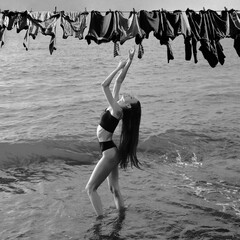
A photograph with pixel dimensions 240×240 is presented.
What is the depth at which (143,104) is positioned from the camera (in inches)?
1065

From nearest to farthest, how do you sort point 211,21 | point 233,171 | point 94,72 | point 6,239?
point 6,239 < point 211,21 < point 233,171 < point 94,72

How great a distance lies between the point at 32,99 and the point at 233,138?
51.1 feet

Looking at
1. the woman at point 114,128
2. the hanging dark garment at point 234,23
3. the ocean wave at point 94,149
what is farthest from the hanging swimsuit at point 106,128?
the ocean wave at point 94,149

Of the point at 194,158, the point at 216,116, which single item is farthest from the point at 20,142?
the point at 216,116

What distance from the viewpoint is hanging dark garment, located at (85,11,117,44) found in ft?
36.6

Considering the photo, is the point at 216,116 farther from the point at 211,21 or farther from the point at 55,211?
the point at 55,211

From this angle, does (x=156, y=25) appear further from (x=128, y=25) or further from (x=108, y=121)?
(x=108, y=121)

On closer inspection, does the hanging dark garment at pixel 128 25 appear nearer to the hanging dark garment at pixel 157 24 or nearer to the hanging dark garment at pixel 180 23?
the hanging dark garment at pixel 157 24

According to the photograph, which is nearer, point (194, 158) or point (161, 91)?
point (194, 158)

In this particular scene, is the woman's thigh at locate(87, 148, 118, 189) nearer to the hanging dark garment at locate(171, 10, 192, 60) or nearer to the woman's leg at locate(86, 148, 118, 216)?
the woman's leg at locate(86, 148, 118, 216)

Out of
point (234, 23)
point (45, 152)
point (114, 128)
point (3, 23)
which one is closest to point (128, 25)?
point (234, 23)

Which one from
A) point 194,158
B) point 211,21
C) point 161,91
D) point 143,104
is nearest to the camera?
point 211,21

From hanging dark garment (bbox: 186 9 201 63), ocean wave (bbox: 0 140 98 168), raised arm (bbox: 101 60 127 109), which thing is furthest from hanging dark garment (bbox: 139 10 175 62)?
ocean wave (bbox: 0 140 98 168)

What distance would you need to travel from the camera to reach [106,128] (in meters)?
8.59
